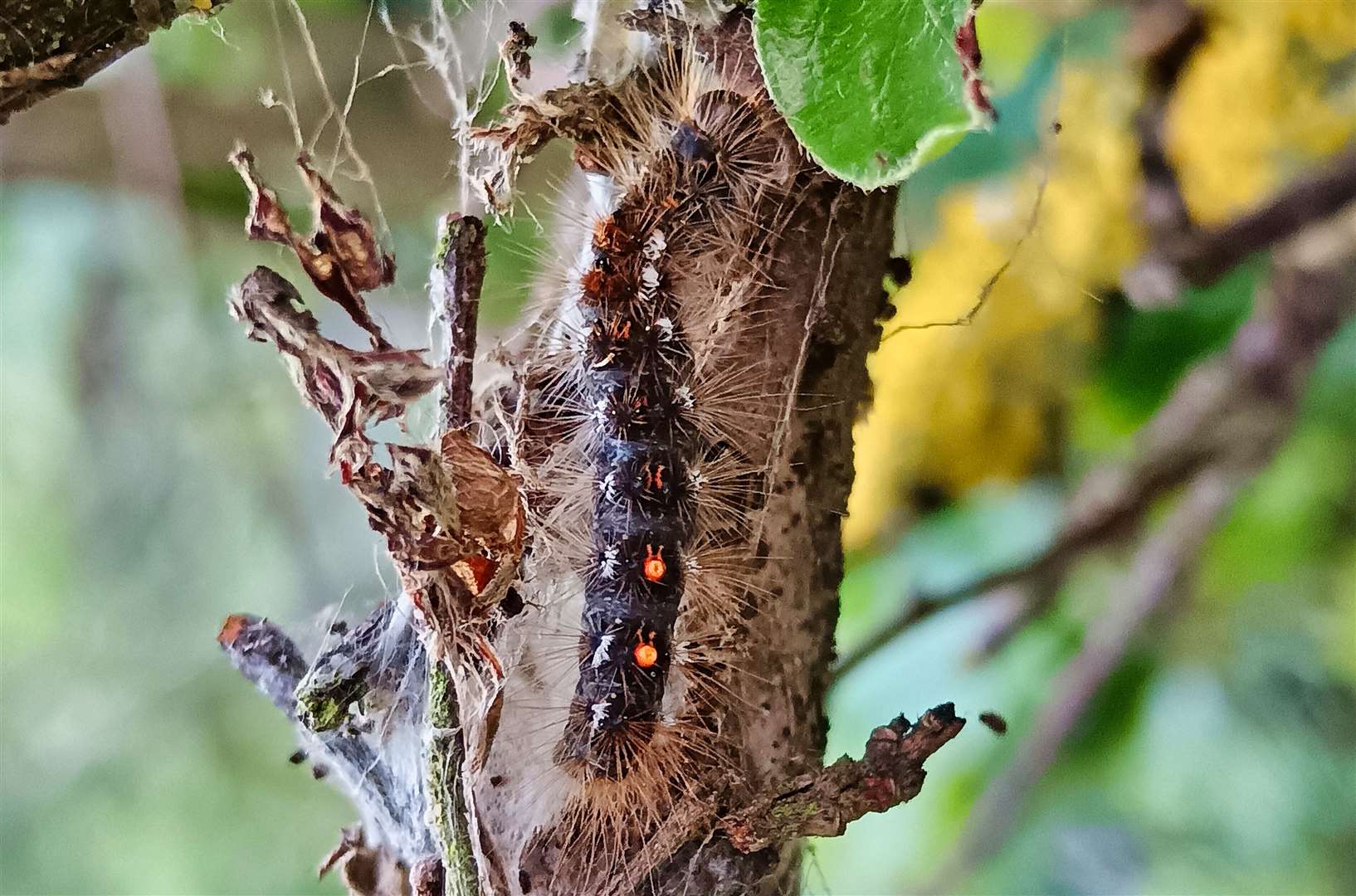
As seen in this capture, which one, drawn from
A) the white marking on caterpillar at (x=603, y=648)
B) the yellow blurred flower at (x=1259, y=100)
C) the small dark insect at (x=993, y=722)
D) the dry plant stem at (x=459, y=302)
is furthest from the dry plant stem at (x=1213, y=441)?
the dry plant stem at (x=459, y=302)

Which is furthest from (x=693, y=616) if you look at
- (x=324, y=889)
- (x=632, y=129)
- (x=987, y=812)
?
(x=324, y=889)

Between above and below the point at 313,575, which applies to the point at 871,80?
below

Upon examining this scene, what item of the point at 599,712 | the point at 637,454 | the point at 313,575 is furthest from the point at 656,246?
the point at 313,575

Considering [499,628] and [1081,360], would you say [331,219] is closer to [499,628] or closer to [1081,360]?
[499,628]

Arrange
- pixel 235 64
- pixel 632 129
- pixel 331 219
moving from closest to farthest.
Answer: pixel 331 219 < pixel 632 129 < pixel 235 64

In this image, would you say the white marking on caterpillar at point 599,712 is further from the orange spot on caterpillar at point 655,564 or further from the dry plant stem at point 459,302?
the dry plant stem at point 459,302

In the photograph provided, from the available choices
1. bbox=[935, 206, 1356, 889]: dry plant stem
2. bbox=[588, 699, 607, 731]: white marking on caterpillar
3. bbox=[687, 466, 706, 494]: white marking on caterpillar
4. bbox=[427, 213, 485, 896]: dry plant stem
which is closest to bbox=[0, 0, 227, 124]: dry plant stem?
bbox=[427, 213, 485, 896]: dry plant stem

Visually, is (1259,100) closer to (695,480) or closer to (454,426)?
(695,480)
